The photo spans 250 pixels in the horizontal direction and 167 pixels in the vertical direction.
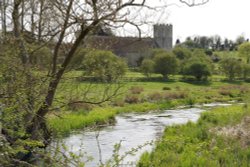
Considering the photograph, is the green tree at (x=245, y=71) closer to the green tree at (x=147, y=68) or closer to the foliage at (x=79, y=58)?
the green tree at (x=147, y=68)

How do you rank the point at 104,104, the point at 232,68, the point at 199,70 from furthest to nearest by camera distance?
the point at 232,68 → the point at 199,70 → the point at 104,104

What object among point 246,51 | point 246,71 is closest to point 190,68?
point 246,71

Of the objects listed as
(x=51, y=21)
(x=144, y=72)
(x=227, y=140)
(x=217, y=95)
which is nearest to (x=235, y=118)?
(x=227, y=140)

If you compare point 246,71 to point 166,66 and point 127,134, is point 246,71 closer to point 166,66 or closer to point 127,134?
point 166,66

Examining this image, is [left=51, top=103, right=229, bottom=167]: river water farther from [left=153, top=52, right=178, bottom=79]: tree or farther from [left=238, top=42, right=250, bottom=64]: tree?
[left=238, top=42, right=250, bottom=64]: tree

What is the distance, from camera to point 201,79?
6319 centimetres

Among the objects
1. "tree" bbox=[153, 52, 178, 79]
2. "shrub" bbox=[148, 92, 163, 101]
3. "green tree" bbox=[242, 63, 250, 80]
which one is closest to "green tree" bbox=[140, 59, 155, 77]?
"tree" bbox=[153, 52, 178, 79]

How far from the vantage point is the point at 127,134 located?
1912 centimetres

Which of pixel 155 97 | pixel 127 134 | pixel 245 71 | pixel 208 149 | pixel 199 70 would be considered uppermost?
pixel 199 70

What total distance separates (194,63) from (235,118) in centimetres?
4399

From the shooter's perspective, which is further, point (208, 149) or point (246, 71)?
point (246, 71)

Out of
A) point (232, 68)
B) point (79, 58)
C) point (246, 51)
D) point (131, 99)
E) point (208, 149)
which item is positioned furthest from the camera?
point (246, 51)

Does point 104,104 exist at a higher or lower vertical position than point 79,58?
lower

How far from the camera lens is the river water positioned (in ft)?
47.0
